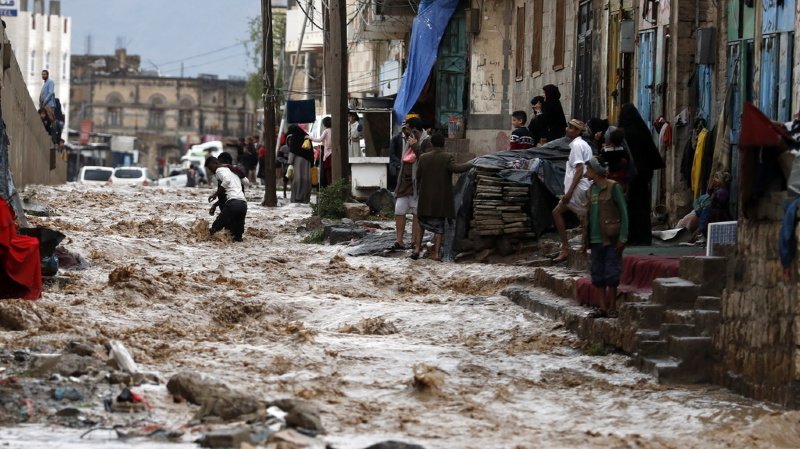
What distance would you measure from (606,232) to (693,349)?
1681mm

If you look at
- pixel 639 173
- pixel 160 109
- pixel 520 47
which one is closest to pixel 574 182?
pixel 639 173

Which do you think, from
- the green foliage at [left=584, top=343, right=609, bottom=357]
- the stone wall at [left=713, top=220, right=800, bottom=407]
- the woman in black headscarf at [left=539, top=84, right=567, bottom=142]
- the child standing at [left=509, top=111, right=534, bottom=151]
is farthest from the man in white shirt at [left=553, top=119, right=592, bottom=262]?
the stone wall at [left=713, top=220, right=800, bottom=407]

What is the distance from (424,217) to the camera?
17.7m

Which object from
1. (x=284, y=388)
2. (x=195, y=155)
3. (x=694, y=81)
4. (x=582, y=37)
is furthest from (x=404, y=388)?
(x=195, y=155)

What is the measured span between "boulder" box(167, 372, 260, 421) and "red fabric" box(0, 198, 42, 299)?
3.64m

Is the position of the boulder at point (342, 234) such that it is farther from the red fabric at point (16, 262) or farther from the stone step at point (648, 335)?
the stone step at point (648, 335)

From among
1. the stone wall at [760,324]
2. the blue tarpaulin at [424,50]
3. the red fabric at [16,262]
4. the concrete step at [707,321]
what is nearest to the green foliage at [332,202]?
the blue tarpaulin at [424,50]

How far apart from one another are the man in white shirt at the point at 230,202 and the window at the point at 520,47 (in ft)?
26.6

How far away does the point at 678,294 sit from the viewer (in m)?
11.1

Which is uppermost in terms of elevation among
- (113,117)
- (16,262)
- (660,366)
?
(113,117)

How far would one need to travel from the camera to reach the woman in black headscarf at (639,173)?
49.5 ft

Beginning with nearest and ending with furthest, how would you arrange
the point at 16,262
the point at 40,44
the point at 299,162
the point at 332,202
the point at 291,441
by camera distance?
the point at 291,441 < the point at 16,262 < the point at 332,202 < the point at 299,162 < the point at 40,44

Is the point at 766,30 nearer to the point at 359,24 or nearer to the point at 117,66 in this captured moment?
the point at 359,24

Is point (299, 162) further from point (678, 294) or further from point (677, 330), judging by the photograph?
point (677, 330)
